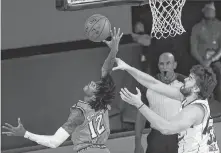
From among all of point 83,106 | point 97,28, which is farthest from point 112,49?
point 83,106

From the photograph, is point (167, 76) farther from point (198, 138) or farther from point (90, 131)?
point (198, 138)

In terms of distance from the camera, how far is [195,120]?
5.76 metres

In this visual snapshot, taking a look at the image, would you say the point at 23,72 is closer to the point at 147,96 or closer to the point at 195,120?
the point at 147,96

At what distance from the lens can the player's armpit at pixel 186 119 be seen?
568 cm

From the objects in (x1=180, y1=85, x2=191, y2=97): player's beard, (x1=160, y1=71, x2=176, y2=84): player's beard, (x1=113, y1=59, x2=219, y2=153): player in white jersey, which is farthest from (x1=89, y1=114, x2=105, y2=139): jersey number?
(x1=160, y1=71, x2=176, y2=84): player's beard

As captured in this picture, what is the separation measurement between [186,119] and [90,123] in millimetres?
1143

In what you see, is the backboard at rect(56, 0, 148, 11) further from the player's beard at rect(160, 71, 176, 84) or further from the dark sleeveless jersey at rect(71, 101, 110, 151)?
the dark sleeveless jersey at rect(71, 101, 110, 151)

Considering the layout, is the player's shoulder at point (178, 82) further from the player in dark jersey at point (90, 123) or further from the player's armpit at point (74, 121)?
the player's armpit at point (74, 121)

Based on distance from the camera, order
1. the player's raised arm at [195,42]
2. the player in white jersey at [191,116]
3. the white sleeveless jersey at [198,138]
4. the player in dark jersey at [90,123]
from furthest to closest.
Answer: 1. the player's raised arm at [195,42]
2. the player in dark jersey at [90,123]
3. the white sleeveless jersey at [198,138]
4. the player in white jersey at [191,116]

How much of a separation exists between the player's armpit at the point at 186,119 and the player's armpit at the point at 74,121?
1.06 meters

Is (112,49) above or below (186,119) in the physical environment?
above

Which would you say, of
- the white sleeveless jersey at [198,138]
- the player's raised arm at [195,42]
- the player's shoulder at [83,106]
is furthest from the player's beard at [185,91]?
the player's raised arm at [195,42]

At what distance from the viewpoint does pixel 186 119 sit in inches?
224

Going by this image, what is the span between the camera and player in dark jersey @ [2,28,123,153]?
644 centimetres
